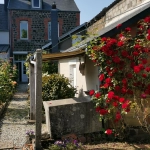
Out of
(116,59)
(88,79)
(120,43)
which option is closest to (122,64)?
(116,59)

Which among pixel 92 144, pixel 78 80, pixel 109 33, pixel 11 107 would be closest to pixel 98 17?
pixel 78 80

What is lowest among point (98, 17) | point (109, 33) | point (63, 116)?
point (63, 116)

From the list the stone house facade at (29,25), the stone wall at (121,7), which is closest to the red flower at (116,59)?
the stone wall at (121,7)

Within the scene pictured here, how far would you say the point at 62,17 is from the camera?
25766 millimetres

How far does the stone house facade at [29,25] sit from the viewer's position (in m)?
25.2

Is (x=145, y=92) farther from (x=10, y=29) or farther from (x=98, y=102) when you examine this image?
→ (x=10, y=29)

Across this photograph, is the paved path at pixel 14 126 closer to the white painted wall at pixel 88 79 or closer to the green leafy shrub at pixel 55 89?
the green leafy shrub at pixel 55 89

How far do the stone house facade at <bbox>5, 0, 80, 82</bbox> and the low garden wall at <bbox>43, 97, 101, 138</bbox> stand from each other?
19886 millimetres

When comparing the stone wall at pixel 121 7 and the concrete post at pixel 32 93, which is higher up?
the stone wall at pixel 121 7

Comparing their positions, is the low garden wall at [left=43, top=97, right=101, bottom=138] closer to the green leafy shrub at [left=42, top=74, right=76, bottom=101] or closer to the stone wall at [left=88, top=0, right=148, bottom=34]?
the green leafy shrub at [left=42, top=74, right=76, bottom=101]

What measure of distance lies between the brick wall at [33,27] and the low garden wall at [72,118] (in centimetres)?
2027

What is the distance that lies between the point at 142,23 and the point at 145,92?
1386 mm

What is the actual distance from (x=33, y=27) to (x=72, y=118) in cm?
2092

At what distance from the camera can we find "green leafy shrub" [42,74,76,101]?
7988mm
